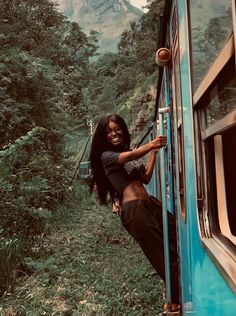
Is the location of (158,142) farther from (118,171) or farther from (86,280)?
(86,280)

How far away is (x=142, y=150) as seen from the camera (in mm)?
3111

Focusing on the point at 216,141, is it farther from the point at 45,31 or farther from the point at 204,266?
the point at 45,31

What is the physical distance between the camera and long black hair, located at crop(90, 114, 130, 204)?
3.44 metres

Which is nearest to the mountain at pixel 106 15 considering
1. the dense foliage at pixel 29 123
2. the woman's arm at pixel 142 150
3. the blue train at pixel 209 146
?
the dense foliage at pixel 29 123

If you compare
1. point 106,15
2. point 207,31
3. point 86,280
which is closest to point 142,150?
point 207,31

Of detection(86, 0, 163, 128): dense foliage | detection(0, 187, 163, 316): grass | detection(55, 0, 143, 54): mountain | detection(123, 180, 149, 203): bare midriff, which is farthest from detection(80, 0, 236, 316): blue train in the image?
detection(55, 0, 143, 54): mountain

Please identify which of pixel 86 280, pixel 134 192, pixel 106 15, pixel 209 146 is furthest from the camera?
pixel 106 15

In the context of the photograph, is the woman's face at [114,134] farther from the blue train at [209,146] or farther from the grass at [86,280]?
the grass at [86,280]

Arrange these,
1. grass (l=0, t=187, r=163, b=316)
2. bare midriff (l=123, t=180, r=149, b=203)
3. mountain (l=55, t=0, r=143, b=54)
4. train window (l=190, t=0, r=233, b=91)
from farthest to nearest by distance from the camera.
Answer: mountain (l=55, t=0, r=143, b=54) < grass (l=0, t=187, r=163, b=316) < bare midriff (l=123, t=180, r=149, b=203) < train window (l=190, t=0, r=233, b=91)

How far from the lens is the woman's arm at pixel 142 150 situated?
2980 mm

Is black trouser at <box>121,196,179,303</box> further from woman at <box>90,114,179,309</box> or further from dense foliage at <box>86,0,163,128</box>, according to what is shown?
dense foliage at <box>86,0,163,128</box>

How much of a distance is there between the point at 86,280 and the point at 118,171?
402 centimetres

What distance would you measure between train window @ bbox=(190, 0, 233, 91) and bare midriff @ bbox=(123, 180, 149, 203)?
4.90 ft

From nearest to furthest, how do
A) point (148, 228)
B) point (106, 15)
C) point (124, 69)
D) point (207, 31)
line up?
point (207, 31) → point (148, 228) → point (124, 69) → point (106, 15)
